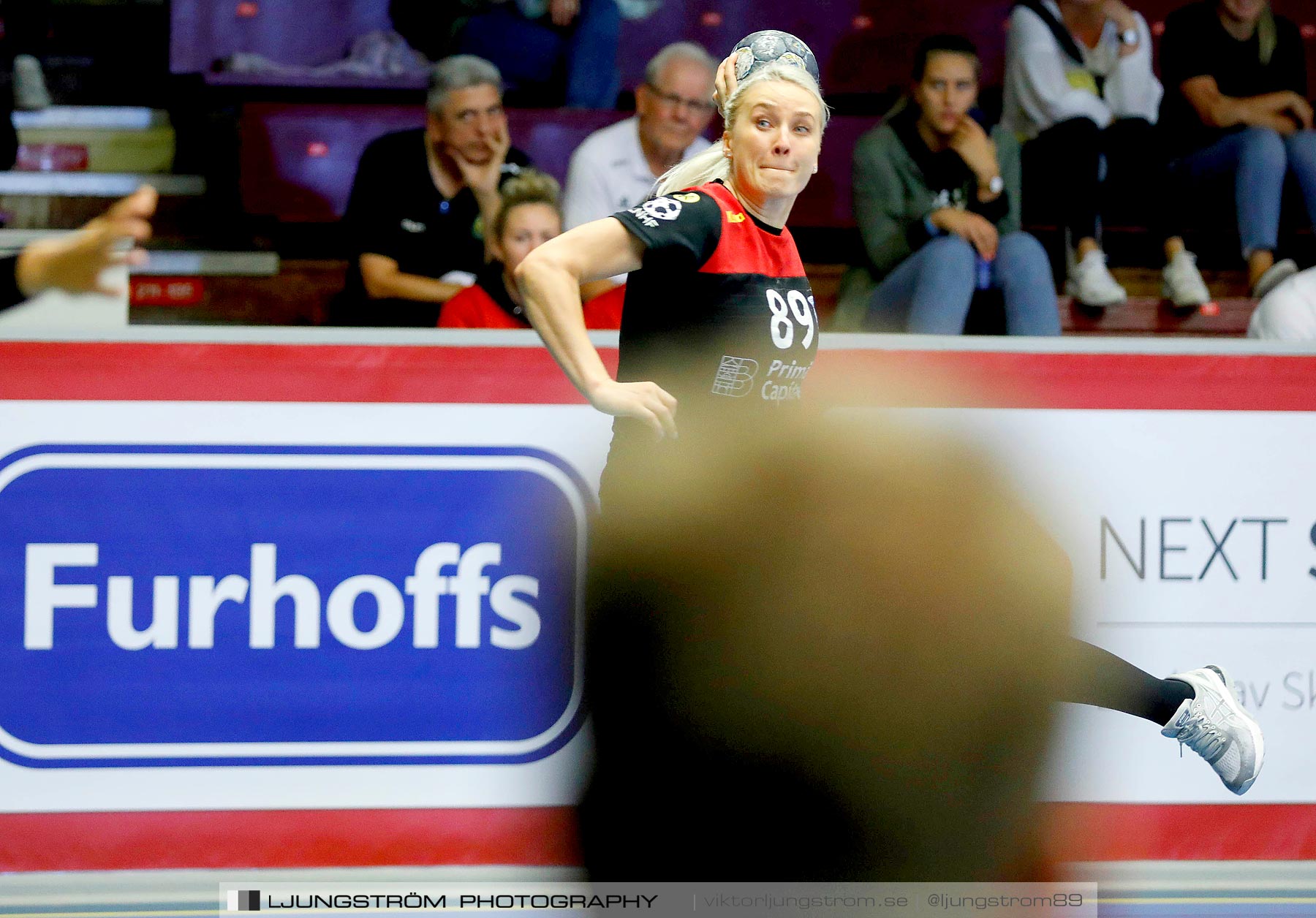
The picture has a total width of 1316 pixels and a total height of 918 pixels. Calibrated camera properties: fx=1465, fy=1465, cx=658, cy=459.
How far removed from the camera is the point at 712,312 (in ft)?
7.82

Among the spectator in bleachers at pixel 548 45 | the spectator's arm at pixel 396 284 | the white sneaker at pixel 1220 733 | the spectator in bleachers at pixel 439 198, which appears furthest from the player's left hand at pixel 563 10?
the white sneaker at pixel 1220 733

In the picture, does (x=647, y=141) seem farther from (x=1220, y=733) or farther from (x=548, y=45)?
(x=1220, y=733)

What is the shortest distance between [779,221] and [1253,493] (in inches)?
46.3

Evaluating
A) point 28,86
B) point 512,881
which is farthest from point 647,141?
point 28,86

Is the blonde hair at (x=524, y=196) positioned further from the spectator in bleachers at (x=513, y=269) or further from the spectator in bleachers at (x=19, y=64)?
the spectator in bleachers at (x=19, y=64)

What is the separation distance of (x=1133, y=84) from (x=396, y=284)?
2949 mm

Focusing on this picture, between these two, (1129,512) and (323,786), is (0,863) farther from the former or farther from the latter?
(1129,512)

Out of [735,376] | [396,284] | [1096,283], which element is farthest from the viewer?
[1096,283]

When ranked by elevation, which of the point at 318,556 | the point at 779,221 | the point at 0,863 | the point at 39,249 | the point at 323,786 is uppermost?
the point at 779,221

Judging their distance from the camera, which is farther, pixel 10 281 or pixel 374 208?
pixel 374 208

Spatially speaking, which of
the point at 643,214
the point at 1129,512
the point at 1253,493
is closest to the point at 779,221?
the point at 643,214

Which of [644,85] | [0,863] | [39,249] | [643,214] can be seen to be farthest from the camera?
[644,85]

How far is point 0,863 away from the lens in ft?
9.07

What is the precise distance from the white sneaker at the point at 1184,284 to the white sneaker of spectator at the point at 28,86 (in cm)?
479
